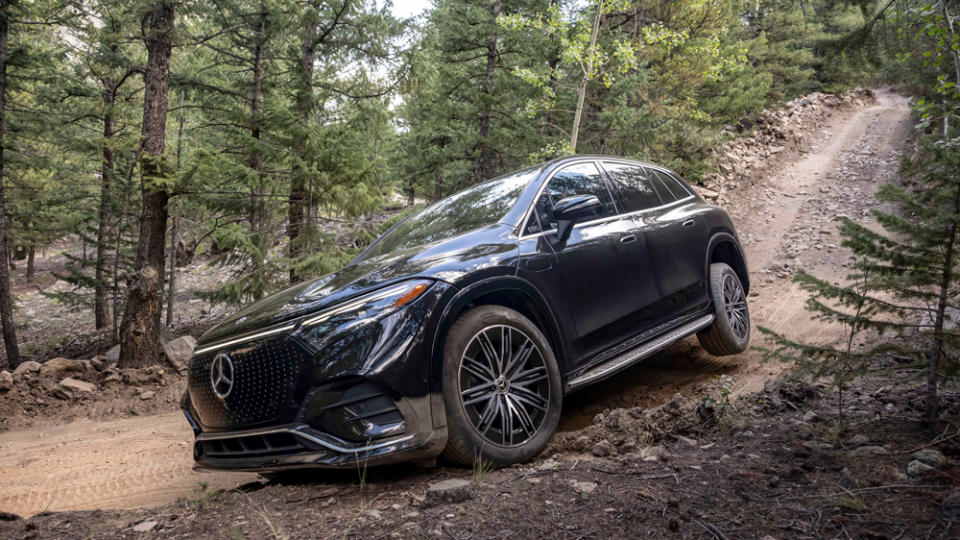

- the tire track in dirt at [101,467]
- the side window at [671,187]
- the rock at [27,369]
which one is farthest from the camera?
A: the rock at [27,369]

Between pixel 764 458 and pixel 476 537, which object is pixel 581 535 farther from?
pixel 764 458

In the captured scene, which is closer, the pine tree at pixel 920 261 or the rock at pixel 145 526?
the rock at pixel 145 526

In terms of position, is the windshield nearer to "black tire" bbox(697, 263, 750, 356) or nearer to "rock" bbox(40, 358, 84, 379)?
"black tire" bbox(697, 263, 750, 356)

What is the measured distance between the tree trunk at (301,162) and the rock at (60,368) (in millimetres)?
3249

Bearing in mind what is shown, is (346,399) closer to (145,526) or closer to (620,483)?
(145,526)

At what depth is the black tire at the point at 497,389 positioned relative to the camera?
2891 mm

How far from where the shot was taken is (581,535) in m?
2.05

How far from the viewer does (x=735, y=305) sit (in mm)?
5445

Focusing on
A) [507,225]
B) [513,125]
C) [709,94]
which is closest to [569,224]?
[507,225]

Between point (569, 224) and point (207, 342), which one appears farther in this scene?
point (569, 224)

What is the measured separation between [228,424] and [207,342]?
0.59 meters

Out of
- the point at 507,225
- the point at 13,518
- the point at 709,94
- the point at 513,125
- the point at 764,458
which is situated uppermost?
the point at 709,94

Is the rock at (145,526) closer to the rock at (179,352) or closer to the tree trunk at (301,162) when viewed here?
the rock at (179,352)

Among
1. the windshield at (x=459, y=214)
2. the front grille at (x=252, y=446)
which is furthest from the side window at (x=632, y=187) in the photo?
the front grille at (x=252, y=446)
